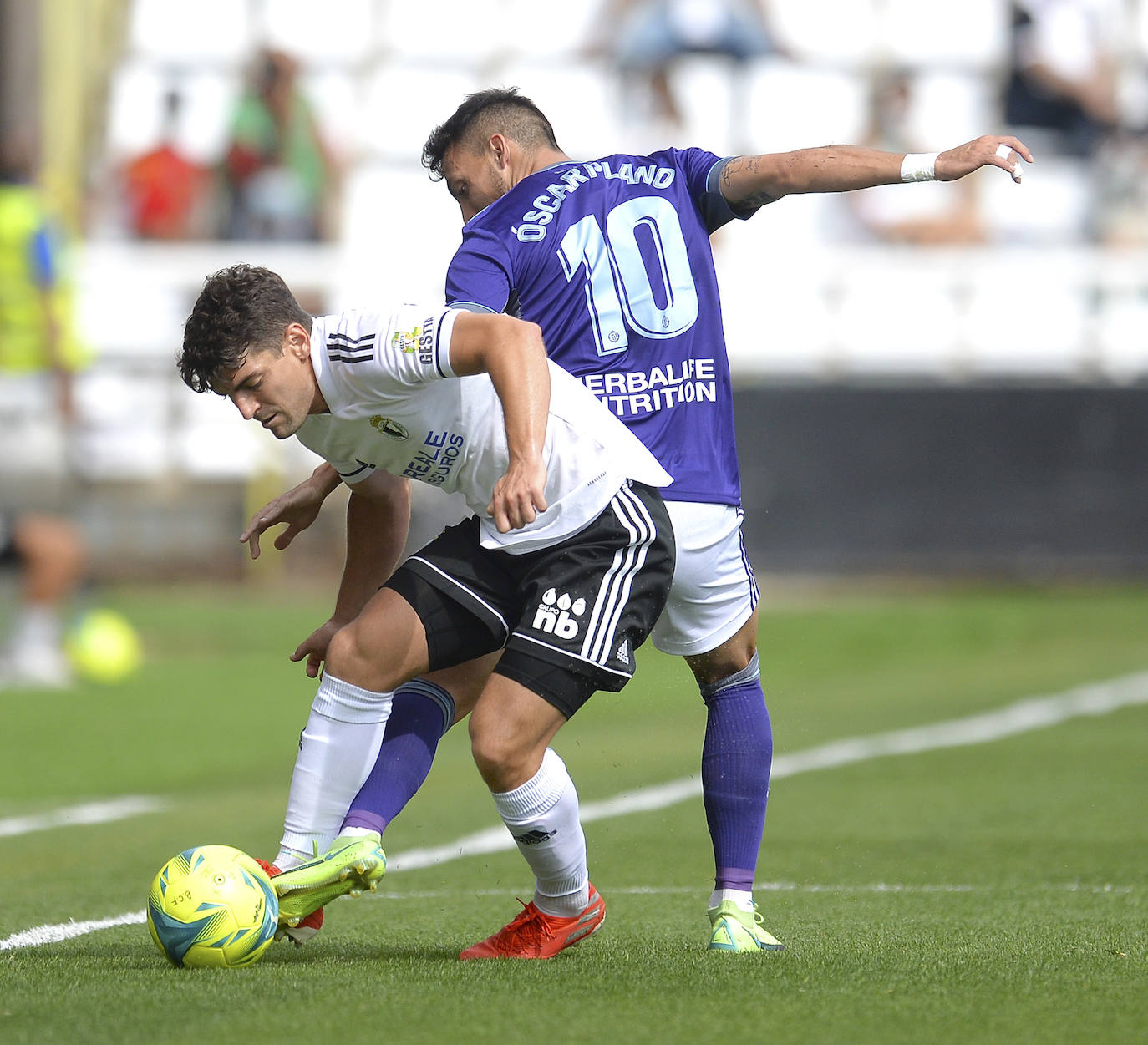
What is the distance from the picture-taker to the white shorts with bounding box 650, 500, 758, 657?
439 cm

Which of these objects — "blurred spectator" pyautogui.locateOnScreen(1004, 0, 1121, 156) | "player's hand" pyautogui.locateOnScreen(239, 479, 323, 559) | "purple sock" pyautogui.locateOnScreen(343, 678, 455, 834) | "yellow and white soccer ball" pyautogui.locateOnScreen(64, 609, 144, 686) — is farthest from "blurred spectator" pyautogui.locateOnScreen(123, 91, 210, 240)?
"purple sock" pyautogui.locateOnScreen(343, 678, 455, 834)

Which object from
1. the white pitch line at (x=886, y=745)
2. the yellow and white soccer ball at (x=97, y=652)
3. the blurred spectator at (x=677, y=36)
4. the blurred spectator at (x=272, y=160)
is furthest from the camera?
the blurred spectator at (x=677, y=36)

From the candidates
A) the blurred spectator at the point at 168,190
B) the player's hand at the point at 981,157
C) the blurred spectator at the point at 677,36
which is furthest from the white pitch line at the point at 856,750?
the blurred spectator at the point at 168,190

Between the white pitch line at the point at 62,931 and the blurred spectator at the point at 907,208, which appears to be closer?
the white pitch line at the point at 62,931

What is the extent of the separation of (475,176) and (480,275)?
42 cm

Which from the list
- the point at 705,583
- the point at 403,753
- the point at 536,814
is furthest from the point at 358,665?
the point at 705,583

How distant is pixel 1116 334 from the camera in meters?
16.2

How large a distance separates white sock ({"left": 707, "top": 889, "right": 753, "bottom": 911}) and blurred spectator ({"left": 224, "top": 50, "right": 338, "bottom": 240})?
42.0 ft

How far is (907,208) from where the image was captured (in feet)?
54.9

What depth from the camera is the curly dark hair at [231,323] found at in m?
4.07

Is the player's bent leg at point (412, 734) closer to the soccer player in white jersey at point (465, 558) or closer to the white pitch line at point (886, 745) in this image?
the soccer player in white jersey at point (465, 558)

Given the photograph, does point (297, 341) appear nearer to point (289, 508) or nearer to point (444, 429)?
point (444, 429)

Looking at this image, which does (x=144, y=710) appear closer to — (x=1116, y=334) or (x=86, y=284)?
(x=86, y=284)

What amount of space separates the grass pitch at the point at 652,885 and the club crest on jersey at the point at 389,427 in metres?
0.93
